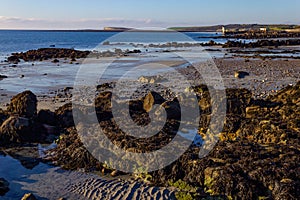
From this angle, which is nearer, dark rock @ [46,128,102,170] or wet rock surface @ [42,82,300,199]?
wet rock surface @ [42,82,300,199]

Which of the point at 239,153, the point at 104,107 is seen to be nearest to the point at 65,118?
the point at 104,107

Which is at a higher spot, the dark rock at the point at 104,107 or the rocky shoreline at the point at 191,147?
the dark rock at the point at 104,107

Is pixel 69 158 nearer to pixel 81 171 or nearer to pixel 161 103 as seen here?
pixel 81 171

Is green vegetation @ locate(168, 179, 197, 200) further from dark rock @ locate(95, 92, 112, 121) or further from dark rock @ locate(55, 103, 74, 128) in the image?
dark rock @ locate(55, 103, 74, 128)

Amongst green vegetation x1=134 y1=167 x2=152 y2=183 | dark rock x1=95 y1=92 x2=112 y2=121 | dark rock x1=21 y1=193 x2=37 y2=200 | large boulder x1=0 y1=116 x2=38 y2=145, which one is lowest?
green vegetation x1=134 y1=167 x2=152 y2=183

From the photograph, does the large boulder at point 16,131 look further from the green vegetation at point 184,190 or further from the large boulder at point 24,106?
the green vegetation at point 184,190

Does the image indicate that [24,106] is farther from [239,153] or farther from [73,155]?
[239,153]

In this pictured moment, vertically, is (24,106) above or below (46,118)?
above

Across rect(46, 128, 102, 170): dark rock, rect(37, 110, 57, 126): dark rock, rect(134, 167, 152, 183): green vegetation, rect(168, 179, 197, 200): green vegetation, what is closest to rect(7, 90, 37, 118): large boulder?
rect(37, 110, 57, 126): dark rock

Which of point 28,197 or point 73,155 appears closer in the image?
point 28,197

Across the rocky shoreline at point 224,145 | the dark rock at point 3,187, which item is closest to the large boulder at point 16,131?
the rocky shoreline at point 224,145

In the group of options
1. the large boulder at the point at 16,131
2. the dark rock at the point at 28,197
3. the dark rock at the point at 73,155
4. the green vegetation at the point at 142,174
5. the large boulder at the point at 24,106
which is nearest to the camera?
the dark rock at the point at 28,197

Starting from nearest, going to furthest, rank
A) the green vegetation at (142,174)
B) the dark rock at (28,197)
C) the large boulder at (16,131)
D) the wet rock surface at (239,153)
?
the dark rock at (28,197), the wet rock surface at (239,153), the green vegetation at (142,174), the large boulder at (16,131)

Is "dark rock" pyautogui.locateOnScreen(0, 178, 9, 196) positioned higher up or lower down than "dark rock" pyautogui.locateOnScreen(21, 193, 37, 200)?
lower down
